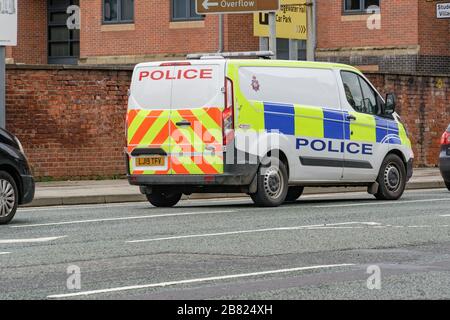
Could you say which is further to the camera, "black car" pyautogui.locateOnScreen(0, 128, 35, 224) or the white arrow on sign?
the white arrow on sign

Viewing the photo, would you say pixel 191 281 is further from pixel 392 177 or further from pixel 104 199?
pixel 104 199

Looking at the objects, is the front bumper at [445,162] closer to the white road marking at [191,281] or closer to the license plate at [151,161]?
the license plate at [151,161]

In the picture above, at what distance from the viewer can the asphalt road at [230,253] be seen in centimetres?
886

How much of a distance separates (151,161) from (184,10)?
2309 centimetres

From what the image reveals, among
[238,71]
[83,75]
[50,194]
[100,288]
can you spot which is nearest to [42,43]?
[83,75]

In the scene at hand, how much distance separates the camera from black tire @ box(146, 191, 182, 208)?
18328 millimetres

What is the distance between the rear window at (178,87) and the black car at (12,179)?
9.35 feet

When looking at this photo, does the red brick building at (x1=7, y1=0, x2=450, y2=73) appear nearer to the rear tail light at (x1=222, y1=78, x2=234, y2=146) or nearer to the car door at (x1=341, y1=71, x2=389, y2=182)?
the car door at (x1=341, y1=71, x2=389, y2=182)

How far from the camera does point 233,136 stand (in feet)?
55.2

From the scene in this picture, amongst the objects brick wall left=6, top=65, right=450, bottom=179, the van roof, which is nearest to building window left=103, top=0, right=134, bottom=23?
brick wall left=6, top=65, right=450, bottom=179

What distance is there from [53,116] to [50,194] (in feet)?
16.2

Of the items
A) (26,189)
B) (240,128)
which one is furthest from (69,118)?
(26,189)

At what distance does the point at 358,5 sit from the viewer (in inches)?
1550

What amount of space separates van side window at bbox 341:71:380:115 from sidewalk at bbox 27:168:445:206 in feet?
13.4
